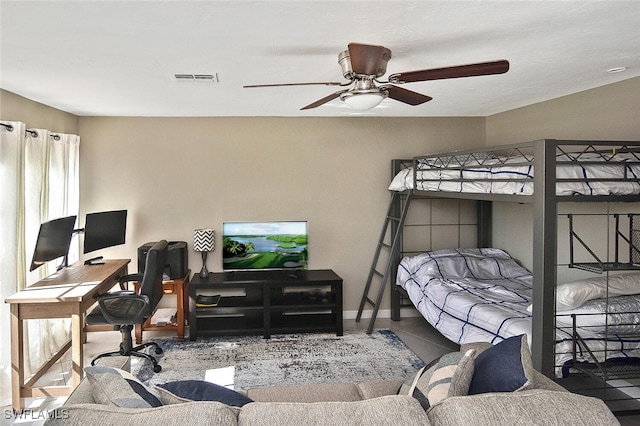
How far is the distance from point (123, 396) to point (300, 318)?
11.9 ft

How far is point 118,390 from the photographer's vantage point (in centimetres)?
150

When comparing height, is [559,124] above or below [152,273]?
above

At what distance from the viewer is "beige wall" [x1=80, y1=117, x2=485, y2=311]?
5129 mm

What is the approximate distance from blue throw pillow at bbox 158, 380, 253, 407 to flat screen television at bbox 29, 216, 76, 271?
7.57 ft

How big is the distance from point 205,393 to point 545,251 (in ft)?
6.25

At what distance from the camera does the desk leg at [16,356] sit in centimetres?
317

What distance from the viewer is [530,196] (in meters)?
2.79

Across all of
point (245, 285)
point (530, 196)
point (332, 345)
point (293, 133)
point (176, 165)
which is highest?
point (293, 133)

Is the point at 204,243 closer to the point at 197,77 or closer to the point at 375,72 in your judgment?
the point at 197,77

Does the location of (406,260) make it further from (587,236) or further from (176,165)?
(176,165)

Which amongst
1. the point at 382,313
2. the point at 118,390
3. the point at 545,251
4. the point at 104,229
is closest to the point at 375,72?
the point at 545,251

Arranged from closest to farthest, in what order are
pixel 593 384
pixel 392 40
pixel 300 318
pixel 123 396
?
pixel 123 396 → pixel 392 40 → pixel 593 384 → pixel 300 318

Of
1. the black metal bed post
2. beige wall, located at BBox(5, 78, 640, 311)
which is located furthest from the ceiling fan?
beige wall, located at BBox(5, 78, 640, 311)

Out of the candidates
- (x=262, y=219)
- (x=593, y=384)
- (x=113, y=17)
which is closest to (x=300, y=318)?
(x=262, y=219)
